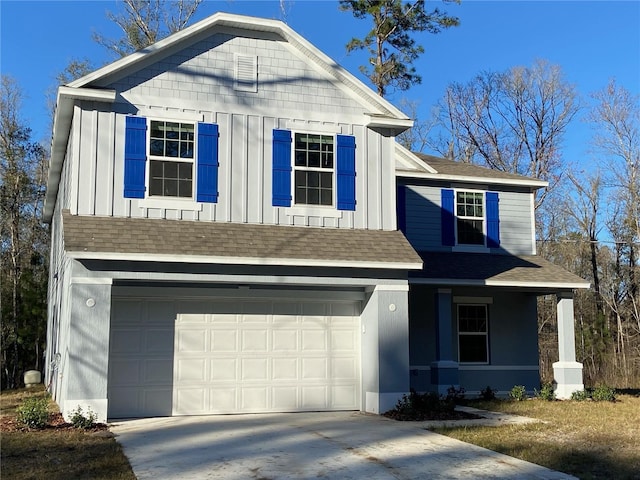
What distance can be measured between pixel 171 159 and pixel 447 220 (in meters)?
7.63

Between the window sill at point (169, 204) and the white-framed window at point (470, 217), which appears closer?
the window sill at point (169, 204)

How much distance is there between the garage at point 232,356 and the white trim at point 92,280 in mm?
960

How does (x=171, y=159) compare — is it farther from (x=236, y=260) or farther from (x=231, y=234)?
(x=236, y=260)

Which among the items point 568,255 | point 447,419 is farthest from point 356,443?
point 568,255

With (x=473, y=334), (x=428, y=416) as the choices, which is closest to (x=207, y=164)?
(x=428, y=416)

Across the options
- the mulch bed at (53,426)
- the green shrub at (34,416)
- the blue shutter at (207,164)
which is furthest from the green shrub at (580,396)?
the green shrub at (34,416)

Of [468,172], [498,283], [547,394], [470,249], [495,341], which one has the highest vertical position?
[468,172]

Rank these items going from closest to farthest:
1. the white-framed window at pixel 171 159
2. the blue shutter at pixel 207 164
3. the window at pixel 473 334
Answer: the white-framed window at pixel 171 159, the blue shutter at pixel 207 164, the window at pixel 473 334

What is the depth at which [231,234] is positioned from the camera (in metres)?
12.4

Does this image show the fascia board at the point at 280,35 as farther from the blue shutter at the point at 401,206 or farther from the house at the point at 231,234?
the blue shutter at the point at 401,206

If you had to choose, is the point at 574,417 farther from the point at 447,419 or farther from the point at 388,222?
the point at 388,222

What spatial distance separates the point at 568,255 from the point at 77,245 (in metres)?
26.9

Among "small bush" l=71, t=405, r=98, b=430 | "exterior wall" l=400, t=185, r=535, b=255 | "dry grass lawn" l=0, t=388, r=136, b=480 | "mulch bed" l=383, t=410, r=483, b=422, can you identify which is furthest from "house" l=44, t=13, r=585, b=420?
"exterior wall" l=400, t=185, r=535, b=255

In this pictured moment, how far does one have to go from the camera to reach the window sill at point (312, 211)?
1312 cm
